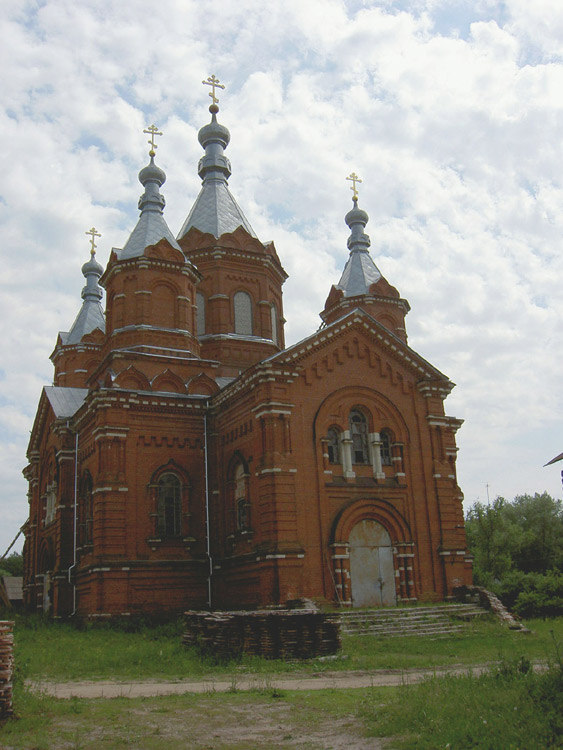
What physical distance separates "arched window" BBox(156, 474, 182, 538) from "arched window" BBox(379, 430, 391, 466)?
6.53 m

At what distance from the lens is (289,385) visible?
21.2 meters

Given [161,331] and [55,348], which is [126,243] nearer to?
[161,331]

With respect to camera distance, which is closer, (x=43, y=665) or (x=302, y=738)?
(x=302, y=738)

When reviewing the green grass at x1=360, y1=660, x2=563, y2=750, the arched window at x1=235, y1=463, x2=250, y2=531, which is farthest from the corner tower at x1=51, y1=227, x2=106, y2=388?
the green grass at x1=360, y1=660, x2=563, y2=750

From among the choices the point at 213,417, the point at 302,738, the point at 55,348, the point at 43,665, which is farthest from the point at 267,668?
the point at 55,348

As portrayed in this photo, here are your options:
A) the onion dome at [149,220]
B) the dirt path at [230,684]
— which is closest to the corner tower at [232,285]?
the onion dome at [149,220]

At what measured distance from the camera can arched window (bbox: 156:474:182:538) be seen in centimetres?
2356

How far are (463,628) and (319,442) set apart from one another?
20.3 ft

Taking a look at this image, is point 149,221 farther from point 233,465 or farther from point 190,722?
point 190,722

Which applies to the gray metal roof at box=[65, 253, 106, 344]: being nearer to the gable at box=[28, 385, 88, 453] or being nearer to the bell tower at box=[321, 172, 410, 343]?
the gable at box=[28, 385, 88, 453]

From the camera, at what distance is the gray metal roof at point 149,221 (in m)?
27.1

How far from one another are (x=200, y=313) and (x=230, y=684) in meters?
18.5

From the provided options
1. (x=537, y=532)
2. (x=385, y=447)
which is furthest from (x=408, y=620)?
(x=537, y=532)

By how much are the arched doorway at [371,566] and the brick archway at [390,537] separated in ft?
0.47
